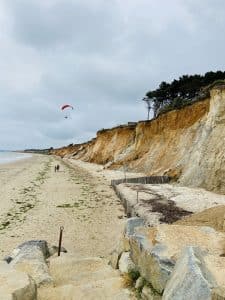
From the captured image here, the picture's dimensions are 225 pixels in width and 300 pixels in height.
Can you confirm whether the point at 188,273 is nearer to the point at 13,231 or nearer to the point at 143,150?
the point at 13,231

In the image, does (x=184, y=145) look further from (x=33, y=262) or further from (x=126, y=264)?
(x=33, y=262)

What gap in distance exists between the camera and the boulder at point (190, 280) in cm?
558

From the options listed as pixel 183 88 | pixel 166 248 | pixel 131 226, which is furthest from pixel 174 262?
pixel 183 88

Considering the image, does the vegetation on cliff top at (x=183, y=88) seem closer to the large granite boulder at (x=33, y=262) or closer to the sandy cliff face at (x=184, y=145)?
the sandy cliff face at (x=184, y=145)

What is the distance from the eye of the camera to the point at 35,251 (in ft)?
31.7

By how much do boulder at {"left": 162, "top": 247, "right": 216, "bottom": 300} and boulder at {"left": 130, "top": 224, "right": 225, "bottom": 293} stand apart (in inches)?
8.9

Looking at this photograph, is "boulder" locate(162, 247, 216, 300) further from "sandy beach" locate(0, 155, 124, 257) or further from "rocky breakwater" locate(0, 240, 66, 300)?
"sandy beach" locate(0, 155, 124, 257)

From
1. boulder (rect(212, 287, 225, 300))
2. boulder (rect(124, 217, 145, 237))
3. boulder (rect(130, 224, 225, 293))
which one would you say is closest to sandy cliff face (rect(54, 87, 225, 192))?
boulder (rect(124, 217, 145, 237))

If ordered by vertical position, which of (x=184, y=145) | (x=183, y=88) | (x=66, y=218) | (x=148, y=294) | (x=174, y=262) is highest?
(x=183, y=88)

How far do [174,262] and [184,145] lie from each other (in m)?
27.6

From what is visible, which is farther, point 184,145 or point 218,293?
point 184,145

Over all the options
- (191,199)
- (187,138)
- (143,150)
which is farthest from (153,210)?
(143,150)

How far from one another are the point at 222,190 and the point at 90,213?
297 inches

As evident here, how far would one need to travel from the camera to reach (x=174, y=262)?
6.94 metres
